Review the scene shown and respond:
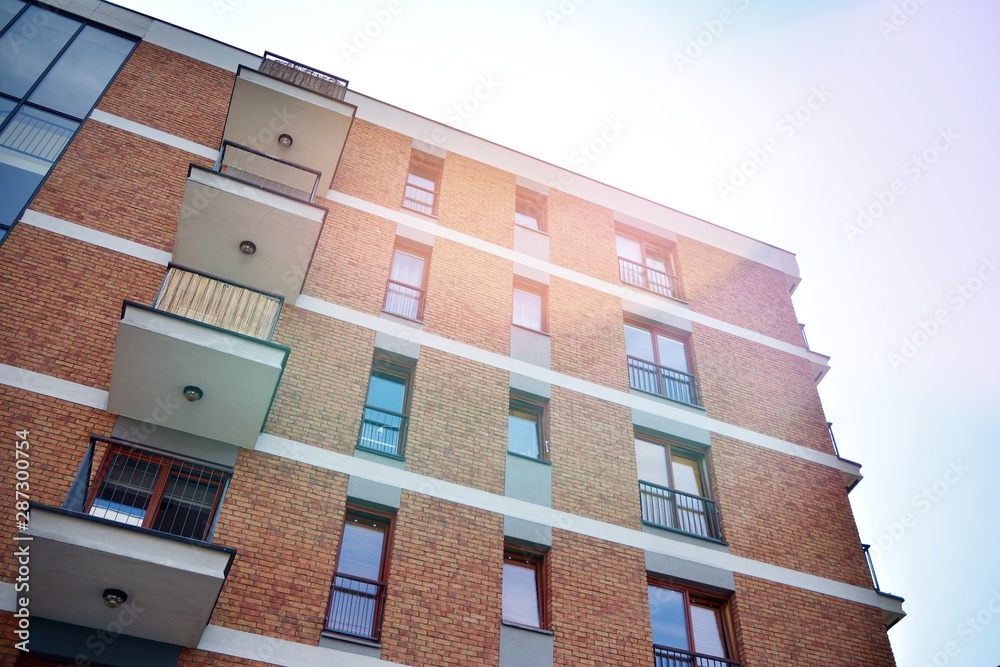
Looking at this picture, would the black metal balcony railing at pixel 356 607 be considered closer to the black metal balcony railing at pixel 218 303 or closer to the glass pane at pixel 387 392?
the glass pane at pixel 387 392

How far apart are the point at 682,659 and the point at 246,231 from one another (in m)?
10.6

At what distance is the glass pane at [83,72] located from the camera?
14391mm

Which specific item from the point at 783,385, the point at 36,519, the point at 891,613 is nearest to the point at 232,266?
the point at 36,519

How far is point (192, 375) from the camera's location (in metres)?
10.6

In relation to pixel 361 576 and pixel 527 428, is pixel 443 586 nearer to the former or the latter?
pixel 361 576

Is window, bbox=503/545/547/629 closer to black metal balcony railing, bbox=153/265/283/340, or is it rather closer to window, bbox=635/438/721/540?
window, bbox=635/438/721/540

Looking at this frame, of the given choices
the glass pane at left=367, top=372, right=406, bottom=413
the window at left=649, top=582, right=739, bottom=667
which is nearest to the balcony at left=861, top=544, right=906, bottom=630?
the window at left=649, top=582, right=739, bottom=667

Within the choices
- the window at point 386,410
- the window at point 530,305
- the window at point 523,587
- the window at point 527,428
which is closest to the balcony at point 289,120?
the window at point 386,410

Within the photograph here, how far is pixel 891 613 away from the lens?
46.7 feet

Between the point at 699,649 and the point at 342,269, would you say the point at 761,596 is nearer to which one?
the point at 699,649

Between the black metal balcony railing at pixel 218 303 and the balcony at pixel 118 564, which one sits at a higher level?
the black metal balcony railing at pixel 218 303

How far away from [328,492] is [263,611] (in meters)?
2.05

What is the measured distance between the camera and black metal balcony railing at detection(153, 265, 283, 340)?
36.5 feet

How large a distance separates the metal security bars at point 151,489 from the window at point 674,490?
7713mm
